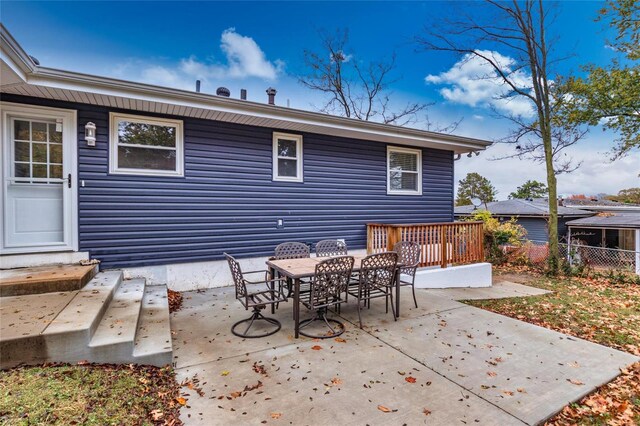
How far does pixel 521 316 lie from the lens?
470 cm

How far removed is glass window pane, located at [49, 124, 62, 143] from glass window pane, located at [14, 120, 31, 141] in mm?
262

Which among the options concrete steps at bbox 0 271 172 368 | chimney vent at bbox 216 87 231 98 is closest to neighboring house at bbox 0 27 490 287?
chimney vent at bbox 216 87 231 98

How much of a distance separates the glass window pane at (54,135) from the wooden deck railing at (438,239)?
241 inches

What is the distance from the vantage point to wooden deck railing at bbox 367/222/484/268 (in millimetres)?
6582

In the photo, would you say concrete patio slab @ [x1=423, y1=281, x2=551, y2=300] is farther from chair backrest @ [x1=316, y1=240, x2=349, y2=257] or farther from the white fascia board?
the white fascia board

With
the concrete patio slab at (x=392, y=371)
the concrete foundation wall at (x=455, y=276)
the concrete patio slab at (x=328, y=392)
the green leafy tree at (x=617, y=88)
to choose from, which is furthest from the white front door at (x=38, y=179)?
the green leafy tree at (x=617, y=88)

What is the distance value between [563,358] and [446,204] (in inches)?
240

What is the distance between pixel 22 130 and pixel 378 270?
577cm

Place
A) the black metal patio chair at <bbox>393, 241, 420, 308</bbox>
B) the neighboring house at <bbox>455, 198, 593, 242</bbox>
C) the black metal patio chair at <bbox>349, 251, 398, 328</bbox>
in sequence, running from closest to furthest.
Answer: the black metal patio chair at <bbox>349, 251, 398, 328</bbox>
the black metal patio chair at <bbox>393, 241, 420, 308</bbox>
the neighboring house at <bbox>455, 198, 593, 242</bbox>

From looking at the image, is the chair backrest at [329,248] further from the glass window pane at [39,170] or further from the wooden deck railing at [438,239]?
the glass window pane at [39,170]

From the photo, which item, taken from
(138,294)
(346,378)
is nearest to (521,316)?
(346,378)

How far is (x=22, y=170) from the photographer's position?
15.4ft

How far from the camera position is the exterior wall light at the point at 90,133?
4906mm

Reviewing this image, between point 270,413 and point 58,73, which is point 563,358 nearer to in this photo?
point 270,413
